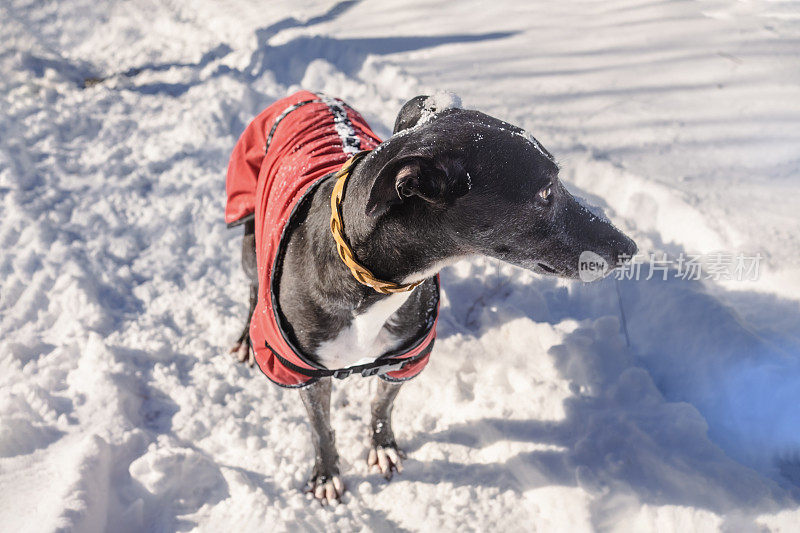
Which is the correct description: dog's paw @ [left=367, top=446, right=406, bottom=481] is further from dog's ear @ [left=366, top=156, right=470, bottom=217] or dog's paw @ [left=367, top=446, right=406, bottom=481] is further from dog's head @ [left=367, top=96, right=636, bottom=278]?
dog's ear @ [left=366, top=156, right=470, bottom=217]

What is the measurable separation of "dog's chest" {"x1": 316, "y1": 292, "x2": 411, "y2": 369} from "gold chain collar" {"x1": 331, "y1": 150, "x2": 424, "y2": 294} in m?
0.14

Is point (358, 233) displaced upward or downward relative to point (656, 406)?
upward

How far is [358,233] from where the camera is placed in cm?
157

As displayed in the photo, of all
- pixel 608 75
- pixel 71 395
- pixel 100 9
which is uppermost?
pixel 100 9

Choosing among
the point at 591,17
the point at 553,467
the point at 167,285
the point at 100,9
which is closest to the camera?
the point at 553,467

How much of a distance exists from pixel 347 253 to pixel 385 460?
1446mm

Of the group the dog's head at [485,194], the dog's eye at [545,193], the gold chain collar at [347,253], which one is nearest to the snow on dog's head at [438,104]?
the dog's head at [485,194]

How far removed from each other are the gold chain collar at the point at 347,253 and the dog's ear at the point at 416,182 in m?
0.18

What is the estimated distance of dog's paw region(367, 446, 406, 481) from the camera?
2600mm

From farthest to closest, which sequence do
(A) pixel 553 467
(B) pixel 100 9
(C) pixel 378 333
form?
(B) pixel 100 9 → (A) pixel 553 467 → (C) pixel 378 333

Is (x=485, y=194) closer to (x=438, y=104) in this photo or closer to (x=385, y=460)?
(x=438, y=104)

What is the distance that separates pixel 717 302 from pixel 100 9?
7749 mm

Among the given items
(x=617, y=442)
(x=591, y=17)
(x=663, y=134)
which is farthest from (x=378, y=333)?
(x=591, y=17)

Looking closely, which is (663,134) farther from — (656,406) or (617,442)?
(617,442)
